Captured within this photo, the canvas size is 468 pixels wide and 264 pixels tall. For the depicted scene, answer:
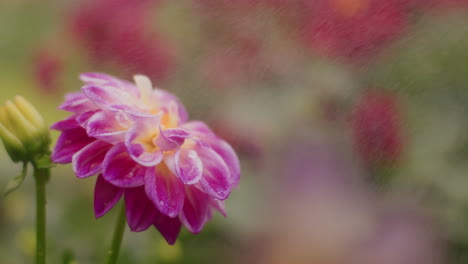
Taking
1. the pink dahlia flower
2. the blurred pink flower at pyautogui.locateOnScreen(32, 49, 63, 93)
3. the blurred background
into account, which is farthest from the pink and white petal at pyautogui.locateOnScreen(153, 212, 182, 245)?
the blurred pink flower at pyautogui.locateOnScreen(32, 49, 63, 93)

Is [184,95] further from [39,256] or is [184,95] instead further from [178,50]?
[39,256]

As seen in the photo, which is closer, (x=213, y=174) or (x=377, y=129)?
(x=213, y=174)

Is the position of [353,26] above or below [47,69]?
above

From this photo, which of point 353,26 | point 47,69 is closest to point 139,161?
point 353,26

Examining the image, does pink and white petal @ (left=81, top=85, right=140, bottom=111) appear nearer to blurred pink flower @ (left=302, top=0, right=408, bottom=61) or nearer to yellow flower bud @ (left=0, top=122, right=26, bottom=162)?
yellow flower bud @ (left=0, top=122, right=26, bottom=162)

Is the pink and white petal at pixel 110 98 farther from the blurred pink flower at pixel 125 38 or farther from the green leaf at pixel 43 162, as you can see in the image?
the blurred pink flower at pixel 125 38

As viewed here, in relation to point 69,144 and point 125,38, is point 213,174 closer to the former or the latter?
point 69,144

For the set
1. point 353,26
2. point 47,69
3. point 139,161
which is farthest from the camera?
point 47,69

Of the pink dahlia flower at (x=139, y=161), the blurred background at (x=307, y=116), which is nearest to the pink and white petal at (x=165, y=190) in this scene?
the pink dahlia flower at (x=139, y=161)
